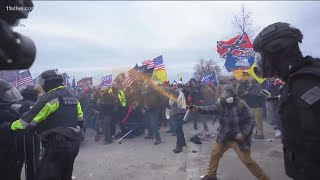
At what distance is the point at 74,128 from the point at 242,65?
8.37 meters

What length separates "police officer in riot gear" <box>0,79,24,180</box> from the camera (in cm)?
464

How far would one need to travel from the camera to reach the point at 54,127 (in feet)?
14.9

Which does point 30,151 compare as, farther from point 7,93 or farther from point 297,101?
point 297,101

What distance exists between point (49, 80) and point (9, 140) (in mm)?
992

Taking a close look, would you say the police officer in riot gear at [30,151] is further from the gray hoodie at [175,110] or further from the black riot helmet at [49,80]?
the gray hoodie at [175,110]

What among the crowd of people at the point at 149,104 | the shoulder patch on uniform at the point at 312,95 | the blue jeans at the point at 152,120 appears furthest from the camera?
the blue jeans at the point at 152,120

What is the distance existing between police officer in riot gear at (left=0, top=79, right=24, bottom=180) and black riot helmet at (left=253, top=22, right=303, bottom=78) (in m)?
3.53

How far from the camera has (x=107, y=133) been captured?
436 inches

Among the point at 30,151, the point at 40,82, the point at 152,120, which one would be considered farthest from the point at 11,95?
the point at 152,120

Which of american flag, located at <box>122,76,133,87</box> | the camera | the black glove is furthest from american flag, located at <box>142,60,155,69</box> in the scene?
the camera

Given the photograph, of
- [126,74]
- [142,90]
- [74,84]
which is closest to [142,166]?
[142,90]

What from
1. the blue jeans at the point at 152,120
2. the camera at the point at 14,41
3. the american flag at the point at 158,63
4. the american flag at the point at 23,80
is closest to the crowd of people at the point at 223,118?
the blue jeans at the point at 152,120

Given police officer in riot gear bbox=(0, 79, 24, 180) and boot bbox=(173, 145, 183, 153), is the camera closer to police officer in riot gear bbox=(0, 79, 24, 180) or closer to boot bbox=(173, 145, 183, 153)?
police officer in riot gear bbox=(0, 79, 24, 180)

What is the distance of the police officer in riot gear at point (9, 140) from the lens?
4.64 meters
